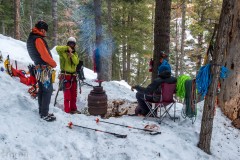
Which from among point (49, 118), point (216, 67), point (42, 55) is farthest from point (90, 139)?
point (216, 67)

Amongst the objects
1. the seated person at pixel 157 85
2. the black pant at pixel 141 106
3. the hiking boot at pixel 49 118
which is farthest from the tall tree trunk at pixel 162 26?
the hiking boot at pixel 49 118

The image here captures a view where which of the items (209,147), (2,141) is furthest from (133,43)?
(2,141)

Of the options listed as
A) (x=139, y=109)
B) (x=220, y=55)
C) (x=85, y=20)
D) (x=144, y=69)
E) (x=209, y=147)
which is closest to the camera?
(x=220, y=55)

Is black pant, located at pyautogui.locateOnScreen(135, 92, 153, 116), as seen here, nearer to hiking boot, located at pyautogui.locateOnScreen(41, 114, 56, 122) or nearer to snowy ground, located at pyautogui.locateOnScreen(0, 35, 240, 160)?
snowy ground, located at pyautogui.locateOnScreen(0, 35, 240, 160)

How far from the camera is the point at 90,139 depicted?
5457 millimetres

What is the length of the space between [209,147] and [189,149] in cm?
50

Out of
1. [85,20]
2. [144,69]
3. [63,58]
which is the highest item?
[85,20]

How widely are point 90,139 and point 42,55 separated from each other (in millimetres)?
1956

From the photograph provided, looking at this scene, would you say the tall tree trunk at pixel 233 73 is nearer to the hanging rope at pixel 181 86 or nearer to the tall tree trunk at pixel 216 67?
the hanging rope at pixel 181 86

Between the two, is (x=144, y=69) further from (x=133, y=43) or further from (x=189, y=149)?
(x=189, y=149)

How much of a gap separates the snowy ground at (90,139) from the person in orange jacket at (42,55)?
0.25 m

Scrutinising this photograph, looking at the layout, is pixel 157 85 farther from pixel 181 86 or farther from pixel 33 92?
pixel 33 92

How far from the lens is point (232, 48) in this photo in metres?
7.54

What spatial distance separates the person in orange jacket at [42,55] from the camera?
5.53m
